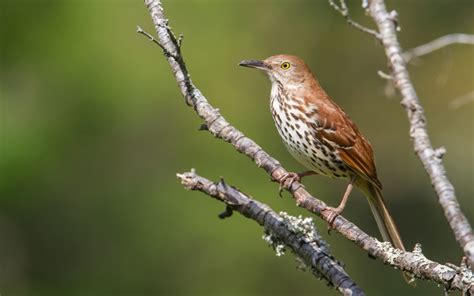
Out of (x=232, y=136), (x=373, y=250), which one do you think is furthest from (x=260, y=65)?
(x=373, y=250)

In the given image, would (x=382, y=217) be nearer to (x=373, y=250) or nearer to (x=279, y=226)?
(x=279, y=226)

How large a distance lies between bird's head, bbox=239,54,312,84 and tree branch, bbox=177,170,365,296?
1670 mm

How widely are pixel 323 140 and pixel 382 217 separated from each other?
0.51 m

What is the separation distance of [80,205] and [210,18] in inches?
98.6

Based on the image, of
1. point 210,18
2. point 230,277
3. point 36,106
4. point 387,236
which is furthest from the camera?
point 210,18

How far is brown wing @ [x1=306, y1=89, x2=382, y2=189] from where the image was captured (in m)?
4.72

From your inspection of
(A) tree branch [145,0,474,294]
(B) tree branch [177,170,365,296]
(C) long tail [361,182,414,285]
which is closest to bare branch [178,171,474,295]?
(B) tree branch [177,170,365,296]

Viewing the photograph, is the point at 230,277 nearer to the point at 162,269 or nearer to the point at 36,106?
the point at 162,269

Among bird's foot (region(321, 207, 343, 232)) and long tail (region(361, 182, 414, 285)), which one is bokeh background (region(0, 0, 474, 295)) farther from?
bird's foot (region(321, 207, 343, 232))

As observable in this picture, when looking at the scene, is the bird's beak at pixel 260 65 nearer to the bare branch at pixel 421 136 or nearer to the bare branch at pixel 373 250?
the bare branch at pixel 421 136

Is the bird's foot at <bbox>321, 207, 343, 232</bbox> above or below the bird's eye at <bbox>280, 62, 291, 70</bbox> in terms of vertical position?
below

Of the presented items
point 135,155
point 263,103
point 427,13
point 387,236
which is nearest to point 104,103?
point 135,155

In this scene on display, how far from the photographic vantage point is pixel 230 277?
8.24m

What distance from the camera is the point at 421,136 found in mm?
4129
